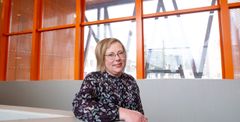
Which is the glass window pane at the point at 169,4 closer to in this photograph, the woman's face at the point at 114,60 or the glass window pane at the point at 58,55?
the glass window pane at the point at 58,55

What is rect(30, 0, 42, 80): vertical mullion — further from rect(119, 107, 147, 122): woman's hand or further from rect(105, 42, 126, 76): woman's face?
rect(119, 107, 147, 122): woman's hand

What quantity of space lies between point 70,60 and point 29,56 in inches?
46.5

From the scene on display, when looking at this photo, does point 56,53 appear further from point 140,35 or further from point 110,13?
point 140,35

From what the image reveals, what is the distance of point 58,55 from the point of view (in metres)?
4.26

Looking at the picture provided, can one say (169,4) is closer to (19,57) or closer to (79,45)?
(79,45)

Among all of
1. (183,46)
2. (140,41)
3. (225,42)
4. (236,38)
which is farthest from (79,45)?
(236,38)

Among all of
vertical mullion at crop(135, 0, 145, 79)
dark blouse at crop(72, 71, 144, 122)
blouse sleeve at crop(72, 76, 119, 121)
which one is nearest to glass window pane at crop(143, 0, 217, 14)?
vertical mullion at crop(135, 0, 145, 79)

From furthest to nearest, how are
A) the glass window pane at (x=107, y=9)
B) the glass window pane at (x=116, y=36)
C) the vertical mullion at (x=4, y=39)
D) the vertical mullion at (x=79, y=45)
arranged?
the vertical mullion at (x=4, y=39), the vertical mullion at (x=79, y=45), the glass window pane at (x=107, y=9), the glass window pane at (x=116, y=36)

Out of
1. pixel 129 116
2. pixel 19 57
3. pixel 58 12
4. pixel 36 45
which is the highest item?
pixel 58 12

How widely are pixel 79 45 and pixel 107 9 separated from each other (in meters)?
0.89

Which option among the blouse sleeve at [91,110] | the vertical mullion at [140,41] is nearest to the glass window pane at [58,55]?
the vertical mullion at [140,41]

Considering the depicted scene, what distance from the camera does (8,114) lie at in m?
1.06

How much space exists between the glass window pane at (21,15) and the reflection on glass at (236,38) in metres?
4.08

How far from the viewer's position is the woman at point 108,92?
3.38 ft
